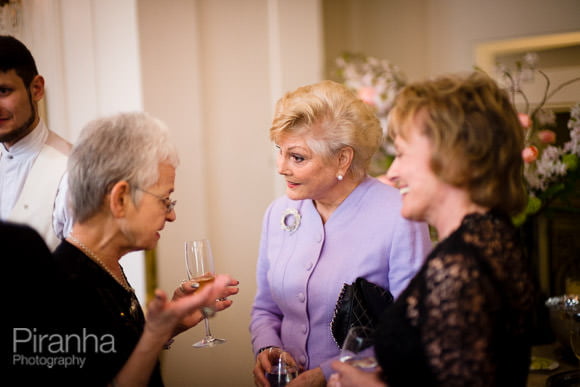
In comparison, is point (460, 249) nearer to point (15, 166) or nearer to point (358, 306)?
point (358, 306)

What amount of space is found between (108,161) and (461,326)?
2.96ft

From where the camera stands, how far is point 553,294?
2.66 metres

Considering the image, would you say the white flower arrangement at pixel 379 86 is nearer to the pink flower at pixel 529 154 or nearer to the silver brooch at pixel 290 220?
the pink flower at pixel 529 154

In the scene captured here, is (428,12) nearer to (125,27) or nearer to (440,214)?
(125,27)

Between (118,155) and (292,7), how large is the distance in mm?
1974

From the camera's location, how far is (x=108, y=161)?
1.38 m

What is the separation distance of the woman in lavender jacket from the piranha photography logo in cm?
62

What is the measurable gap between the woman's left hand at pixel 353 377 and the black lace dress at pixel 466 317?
3 centimetres

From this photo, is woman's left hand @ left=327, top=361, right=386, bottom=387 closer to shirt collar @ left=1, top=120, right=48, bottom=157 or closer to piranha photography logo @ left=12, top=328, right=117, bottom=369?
piranha photography logo @ left=12, top=328, right=117, bottom=369

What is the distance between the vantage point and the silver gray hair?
1378 mm

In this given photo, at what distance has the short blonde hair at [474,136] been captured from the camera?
115 centimetres

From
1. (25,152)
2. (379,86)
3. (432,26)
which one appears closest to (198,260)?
(25,152)

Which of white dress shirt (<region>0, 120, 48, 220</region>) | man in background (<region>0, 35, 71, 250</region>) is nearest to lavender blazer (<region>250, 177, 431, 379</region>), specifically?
Answer: man in background (<region>0, 35, 71, 250</region>)

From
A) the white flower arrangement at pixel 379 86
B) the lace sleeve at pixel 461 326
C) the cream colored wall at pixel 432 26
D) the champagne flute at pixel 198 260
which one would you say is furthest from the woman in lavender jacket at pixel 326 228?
the cream colored wall at pixel 432 26
